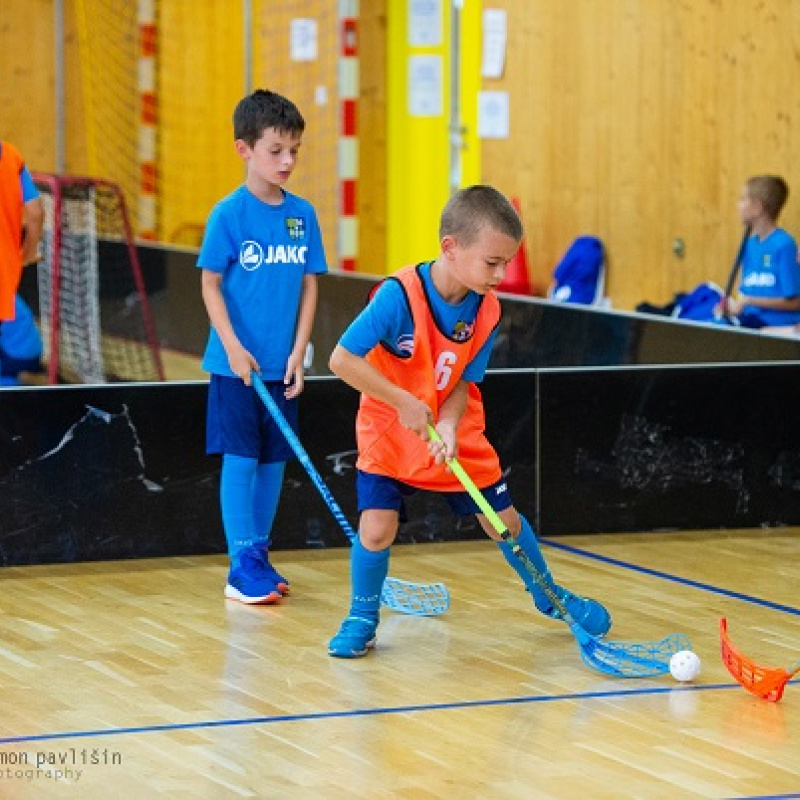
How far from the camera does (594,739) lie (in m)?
3.49

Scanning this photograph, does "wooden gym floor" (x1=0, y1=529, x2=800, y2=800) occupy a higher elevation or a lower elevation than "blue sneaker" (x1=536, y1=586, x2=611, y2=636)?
lower

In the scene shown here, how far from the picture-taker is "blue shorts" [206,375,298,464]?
15.4 feet

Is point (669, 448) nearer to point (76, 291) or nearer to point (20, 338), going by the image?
point (20, 338)

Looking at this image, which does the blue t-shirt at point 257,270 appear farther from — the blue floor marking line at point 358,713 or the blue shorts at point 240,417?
the blue floor marking line at point 358,713

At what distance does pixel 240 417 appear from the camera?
4691mm

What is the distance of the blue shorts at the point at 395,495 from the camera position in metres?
4.10

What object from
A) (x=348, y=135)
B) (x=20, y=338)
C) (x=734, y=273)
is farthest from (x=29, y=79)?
(x=734, y=273)

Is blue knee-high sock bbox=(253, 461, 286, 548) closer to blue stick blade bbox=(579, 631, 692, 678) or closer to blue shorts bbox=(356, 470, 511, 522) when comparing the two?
blue shorts bbox=(356, 470, 511, 522)

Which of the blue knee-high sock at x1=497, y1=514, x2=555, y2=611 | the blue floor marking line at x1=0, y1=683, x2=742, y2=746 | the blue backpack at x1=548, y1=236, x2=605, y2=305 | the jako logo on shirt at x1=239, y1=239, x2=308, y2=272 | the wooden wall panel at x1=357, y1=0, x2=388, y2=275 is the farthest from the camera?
the wooden wall panel at x1=357, y1=0, x2=388, y2=275

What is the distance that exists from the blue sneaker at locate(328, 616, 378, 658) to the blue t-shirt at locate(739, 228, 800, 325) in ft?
11.4

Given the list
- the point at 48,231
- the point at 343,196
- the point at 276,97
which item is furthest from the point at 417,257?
the point at 276,97

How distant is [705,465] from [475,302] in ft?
5.43

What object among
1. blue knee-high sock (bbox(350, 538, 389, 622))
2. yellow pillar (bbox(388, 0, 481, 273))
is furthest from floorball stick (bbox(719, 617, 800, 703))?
yellow pillar (bbox(388, 0, 481, 273))

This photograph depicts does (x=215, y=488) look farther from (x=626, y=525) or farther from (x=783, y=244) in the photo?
(x=783, y=244)
